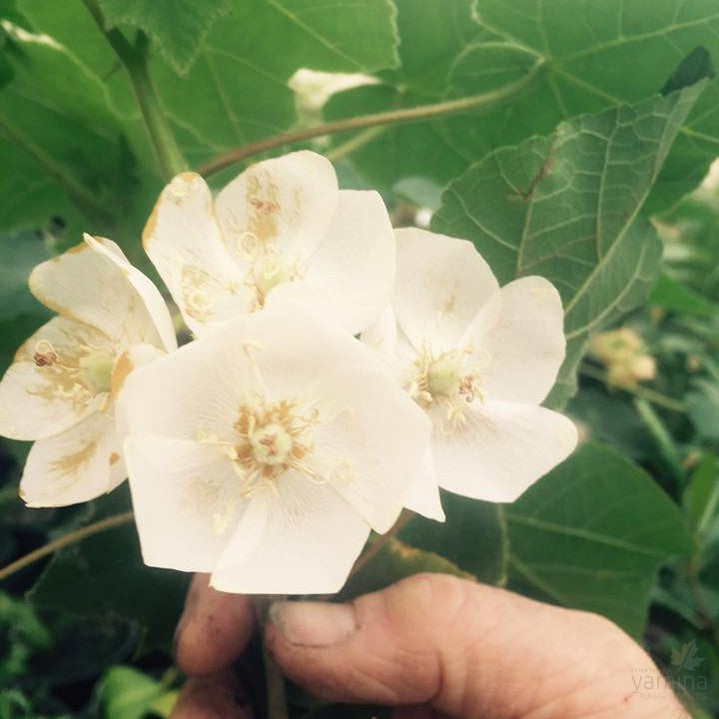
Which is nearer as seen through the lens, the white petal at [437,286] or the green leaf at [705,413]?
the white petal at [437,286]

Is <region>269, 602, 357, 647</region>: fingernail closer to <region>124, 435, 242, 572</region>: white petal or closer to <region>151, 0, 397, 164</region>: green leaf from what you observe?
A: <region>124, 435, 242, 572</region>: white petal

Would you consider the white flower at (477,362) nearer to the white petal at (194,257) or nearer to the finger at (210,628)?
the white petal at (194,257)

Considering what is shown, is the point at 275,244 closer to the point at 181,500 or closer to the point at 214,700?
the point at 181,500

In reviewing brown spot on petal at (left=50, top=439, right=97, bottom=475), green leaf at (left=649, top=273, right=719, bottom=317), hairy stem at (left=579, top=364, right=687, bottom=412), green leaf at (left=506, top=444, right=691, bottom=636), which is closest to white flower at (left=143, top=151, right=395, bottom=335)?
brown spot on petal at (left=50, top=439, right=97, bottom=475)

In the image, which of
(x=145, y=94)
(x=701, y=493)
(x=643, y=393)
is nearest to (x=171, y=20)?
(x=145, y=94)

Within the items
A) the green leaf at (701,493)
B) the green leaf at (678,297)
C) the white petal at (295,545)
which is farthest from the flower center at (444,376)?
the green leaf at (701,493)

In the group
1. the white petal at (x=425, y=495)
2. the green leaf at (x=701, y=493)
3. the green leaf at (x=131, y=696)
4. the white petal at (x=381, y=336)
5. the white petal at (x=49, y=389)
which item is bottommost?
the green leaf at (x=701, y=493)

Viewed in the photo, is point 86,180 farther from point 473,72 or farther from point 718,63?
point 718,63
